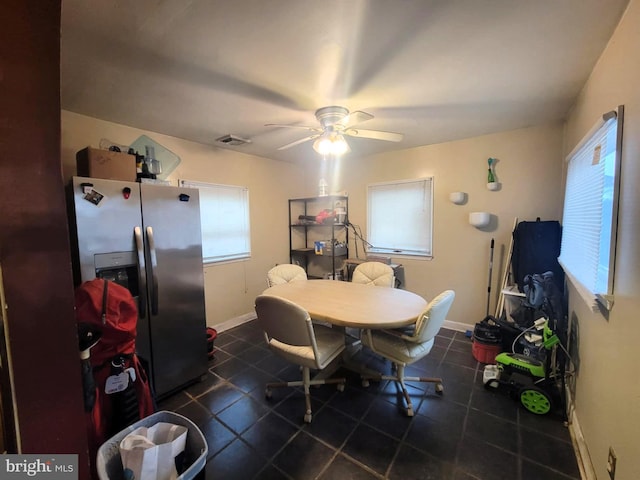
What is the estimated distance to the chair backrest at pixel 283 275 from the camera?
2.79m

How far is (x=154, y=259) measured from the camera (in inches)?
80.4

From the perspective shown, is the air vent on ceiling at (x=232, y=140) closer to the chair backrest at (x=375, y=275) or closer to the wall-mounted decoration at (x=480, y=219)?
the chair backrest at (x=375, y=275)

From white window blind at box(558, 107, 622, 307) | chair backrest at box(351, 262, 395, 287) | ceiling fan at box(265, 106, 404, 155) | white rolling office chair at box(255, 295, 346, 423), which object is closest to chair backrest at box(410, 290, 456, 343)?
white rolling office chair at box(255, 295, 346, 423)

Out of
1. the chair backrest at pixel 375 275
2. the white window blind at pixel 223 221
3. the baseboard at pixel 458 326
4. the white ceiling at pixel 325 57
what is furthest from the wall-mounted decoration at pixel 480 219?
the white window blind at pixel 223 221

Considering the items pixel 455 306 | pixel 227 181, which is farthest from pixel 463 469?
pixel 227 181

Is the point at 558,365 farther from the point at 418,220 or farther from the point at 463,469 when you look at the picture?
the point at 418,220

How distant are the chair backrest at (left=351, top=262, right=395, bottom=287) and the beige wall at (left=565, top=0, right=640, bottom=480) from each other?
154 cm

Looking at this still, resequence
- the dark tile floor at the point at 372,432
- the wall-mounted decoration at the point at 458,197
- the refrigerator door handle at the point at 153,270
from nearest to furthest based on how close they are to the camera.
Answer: the dark tile floor at the point at 372,432
the refrigerator door handle at the point at 153,270
the wall-mounted decoration at the point at 458,197

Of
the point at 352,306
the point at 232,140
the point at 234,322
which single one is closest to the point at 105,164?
the point at 232,140

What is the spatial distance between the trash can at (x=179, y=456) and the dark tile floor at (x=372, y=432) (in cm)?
11

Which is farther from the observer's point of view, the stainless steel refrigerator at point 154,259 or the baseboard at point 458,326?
the baseboard at point 458,326

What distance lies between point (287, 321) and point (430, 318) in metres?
0.94

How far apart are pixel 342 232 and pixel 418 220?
118cm

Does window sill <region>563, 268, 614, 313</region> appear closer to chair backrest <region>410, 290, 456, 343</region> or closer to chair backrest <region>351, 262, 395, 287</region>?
chair backrest <region>410, 290, 456, 343</region>
